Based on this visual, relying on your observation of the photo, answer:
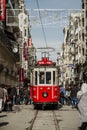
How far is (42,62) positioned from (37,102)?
2.81 metres

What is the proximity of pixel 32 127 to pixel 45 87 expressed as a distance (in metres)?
12.6

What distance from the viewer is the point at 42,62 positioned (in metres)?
33.3

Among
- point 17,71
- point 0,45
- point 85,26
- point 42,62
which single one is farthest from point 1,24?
point 85,26

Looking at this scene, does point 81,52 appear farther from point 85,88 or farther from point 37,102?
point 85,88

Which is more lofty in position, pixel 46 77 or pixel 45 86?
pixel 46 77

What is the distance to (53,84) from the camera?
3216cm

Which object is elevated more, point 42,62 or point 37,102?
point 42,62

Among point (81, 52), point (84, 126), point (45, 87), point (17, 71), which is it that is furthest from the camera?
point (81, 52)

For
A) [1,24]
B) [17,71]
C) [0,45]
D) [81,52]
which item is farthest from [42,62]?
[81,52]

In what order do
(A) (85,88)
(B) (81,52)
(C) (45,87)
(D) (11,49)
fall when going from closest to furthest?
(A) (85,88)
(C) (45,87)
(D) (11,49)
(B) (81,52)

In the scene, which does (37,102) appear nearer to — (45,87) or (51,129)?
(45,87)

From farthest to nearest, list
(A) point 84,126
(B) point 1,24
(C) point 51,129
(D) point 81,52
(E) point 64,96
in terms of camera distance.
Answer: (D) point 81,52 < (B) point 1,24 < (E) point 64,96 < (C) point 51,129 < (A) point 84,126

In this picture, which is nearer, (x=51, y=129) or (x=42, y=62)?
(x=51, y=129)

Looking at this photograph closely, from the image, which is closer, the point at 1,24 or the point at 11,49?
the point at 1,24
